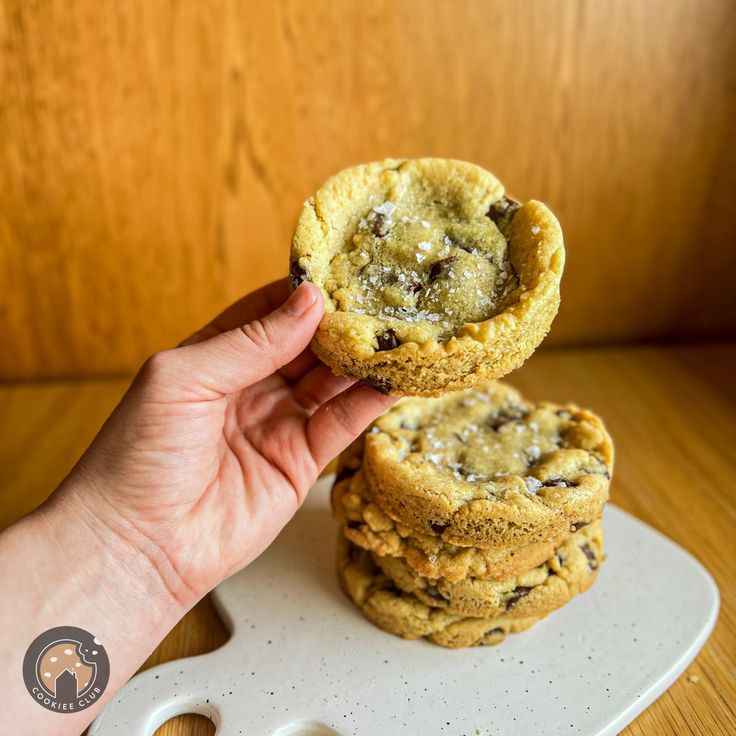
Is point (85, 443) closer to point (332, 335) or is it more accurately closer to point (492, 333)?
point (332, 335)

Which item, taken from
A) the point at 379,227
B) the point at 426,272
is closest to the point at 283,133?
the point at 379,227

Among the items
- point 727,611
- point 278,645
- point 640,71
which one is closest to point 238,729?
point 278,645

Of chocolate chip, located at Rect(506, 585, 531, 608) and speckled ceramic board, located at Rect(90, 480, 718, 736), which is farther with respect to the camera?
chocolate chip, located at Rect(506, 585, 531, 608)

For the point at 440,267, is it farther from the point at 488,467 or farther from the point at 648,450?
the point at 648,450

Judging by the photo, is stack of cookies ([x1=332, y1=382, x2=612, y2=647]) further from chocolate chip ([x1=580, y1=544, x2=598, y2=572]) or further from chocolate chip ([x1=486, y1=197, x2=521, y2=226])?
chocolate chip ([x1=486, y1=197, x2=521, y2=226])

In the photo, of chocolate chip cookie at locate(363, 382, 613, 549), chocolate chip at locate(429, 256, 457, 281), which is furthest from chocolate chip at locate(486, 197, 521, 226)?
chocolate chip cookie at locate(363, 382, 613, 549)
